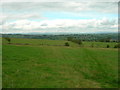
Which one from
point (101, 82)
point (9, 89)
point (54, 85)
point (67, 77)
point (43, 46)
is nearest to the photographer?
point (9, 89)

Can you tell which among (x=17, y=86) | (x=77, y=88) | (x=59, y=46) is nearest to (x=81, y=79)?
(x=77, y=88)

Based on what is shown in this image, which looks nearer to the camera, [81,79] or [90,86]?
[90,86]

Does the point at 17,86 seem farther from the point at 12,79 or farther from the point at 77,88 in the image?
the point at 77,88

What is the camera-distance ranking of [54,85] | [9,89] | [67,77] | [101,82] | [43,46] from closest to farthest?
[9,89] → [54,85] → [101,82] → [67,77] → [43,46]

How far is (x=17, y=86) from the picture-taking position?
4484mm

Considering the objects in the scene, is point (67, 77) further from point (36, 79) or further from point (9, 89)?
point (9, 89)

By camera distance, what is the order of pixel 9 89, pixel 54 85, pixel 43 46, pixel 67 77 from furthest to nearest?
pixel 43 46 < pixel 67 77 < pixel 54 85 < pixel 9 89

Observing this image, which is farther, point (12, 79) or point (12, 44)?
point (12, 44)

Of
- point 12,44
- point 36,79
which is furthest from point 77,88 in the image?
point 12,44

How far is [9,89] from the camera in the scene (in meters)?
4.31

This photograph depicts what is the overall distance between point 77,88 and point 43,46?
34.3 feet

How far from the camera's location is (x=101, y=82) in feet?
16.5

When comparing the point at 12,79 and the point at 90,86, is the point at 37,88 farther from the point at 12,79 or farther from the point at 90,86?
the point at 90,86

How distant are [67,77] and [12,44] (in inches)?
444
